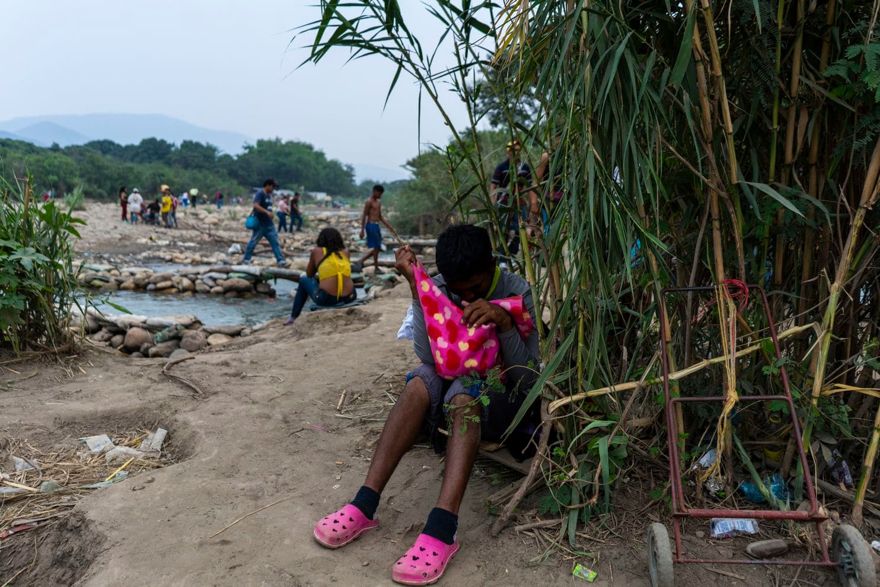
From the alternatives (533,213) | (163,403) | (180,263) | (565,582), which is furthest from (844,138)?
(180,263)

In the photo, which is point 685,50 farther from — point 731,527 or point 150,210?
point 150,210

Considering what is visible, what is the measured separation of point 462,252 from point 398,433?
700 mm

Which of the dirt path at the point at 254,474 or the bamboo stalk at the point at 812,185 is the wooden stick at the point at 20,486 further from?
the bamboo stalk at the point at 812,185

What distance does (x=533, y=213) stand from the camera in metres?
2.43

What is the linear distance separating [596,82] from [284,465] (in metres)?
2.11

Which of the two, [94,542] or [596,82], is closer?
[596,82]

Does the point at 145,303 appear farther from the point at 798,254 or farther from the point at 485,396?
the point at 798,254

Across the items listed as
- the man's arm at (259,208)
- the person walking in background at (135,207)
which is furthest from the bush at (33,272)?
the person walking in background at (135,207)

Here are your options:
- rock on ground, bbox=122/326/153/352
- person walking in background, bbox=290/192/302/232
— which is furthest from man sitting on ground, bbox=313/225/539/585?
person walking in background, bbox=290/192/302/232

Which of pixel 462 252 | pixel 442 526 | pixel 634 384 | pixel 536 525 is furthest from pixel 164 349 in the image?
pixel 634 384

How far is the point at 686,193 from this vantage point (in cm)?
235

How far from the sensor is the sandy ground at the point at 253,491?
2.12 metres

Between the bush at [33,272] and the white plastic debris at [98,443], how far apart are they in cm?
133

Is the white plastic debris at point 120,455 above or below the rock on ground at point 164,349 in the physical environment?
above
